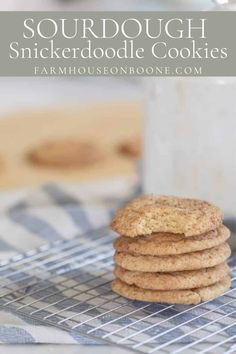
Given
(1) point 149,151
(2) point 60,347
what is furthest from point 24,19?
(2) point 60,347

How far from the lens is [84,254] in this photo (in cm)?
137

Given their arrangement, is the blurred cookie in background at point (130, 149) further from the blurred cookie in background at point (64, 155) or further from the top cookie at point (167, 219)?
the top cookie at point (167, 219)

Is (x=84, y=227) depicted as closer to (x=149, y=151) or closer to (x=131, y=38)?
(x=149, y=151)

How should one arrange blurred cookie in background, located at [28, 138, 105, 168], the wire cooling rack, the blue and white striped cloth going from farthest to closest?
blurred cookie in background, located at [28, 138, 105, 168]
the blue and white striped cloth
the wire cooling rack

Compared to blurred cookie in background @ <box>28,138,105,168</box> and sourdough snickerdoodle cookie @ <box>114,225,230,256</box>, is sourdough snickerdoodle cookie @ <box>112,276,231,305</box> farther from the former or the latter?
blurred cookie in background @ <box>28,138,105,168</box>

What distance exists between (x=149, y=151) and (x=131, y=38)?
193mm

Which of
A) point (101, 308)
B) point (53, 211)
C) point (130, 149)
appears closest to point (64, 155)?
point (130, 149)

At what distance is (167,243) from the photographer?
1110mm

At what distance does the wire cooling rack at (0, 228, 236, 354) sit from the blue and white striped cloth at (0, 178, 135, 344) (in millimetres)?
77

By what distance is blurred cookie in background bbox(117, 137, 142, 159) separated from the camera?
2078 millimetres

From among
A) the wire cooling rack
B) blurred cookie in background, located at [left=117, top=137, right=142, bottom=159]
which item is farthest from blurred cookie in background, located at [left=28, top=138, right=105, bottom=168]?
the wire cooling rack

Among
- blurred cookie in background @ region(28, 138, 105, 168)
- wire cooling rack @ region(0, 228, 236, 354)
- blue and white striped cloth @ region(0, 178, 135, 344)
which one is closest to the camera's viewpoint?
wire cooling rack @ region(0, 228, 236, 354)

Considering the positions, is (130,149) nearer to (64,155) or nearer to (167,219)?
(64,155)

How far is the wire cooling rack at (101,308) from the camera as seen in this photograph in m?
1.03
